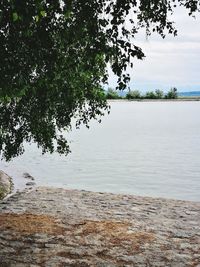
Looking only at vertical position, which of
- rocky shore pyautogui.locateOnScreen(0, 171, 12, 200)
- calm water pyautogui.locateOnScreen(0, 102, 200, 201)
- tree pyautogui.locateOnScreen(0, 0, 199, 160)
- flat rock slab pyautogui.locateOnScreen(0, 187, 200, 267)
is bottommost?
calm water pyautogui.locateOnScreen(0, 102, 200, 201)

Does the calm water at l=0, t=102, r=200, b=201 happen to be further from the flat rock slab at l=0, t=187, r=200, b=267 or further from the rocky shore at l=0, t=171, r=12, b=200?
the flat rock slab at l=0, t=187, r=200, b=267

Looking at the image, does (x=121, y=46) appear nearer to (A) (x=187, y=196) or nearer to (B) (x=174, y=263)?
(B) (x=174, y=263)

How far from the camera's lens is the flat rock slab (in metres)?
10.1

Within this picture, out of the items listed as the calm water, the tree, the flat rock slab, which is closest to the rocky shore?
the calm water

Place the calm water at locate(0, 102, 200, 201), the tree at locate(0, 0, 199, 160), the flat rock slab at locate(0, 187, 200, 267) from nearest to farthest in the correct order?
1. the tree at locate(0, 0, 199, 160)
2. the flat rock slab at locate(0, 187, 200, 267)
3. the calm water at locate(0, 102, 200, 201)

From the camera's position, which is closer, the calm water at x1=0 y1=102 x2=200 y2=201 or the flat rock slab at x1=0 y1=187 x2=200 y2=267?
the flat rock slab at x1=0 y1=187 x2=200 y2=267

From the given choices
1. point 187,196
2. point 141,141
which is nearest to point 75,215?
point 187,196

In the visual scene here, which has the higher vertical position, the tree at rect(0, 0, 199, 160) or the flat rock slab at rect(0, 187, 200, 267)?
the tree at rect(0, 0, 199, 160)

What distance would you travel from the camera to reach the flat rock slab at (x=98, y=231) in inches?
400

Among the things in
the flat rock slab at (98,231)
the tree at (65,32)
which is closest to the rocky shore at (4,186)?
the flat rock slab at (98,231)

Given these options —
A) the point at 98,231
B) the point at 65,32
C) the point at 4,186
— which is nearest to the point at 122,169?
the point at 4,186

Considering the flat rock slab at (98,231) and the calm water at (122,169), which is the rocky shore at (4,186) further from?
the flat rock slab at (98,231)

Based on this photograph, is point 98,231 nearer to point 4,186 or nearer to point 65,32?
point 65,32

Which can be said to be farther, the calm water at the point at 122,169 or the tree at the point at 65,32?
the calm water at the point at 122,169
